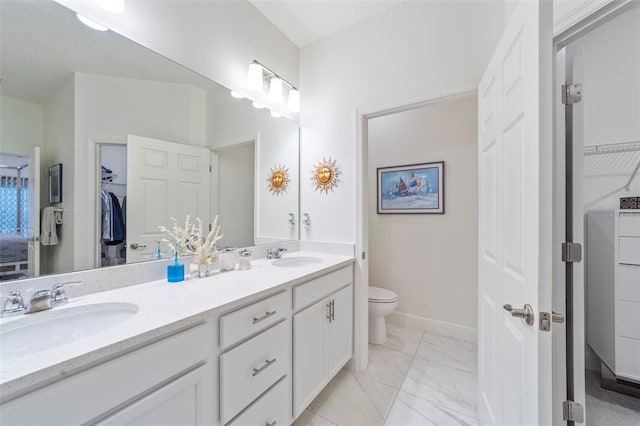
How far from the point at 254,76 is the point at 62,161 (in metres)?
1.28

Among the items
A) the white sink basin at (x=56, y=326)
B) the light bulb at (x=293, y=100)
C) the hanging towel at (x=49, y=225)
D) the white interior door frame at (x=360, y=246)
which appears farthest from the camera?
the light bulb at (x=293, y=100)

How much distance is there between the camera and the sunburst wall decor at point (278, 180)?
7.03 feet

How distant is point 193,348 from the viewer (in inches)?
34.2

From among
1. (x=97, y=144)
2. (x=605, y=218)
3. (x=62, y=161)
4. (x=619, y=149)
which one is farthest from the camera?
(x=619, y=149)

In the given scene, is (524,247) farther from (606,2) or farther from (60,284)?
(60,284)

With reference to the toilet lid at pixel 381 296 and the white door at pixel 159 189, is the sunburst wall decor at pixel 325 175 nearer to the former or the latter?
the white door at pixel 159 189

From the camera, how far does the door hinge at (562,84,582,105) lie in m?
1.00

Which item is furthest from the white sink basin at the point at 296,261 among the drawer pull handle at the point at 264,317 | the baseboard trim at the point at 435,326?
the baseboard trim at the point at 435,326

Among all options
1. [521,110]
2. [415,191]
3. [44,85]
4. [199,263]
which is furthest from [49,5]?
[415,191]

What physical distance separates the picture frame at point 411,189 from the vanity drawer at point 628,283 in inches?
47.9

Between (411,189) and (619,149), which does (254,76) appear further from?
(619,149)

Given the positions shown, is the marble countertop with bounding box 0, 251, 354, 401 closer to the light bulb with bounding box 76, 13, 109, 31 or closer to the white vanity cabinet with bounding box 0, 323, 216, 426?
the white vanity cabinet with bounding box 0, 323, 216, 426

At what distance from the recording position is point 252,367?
1.09m

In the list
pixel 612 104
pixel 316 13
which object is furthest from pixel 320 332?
pixel 612 104
